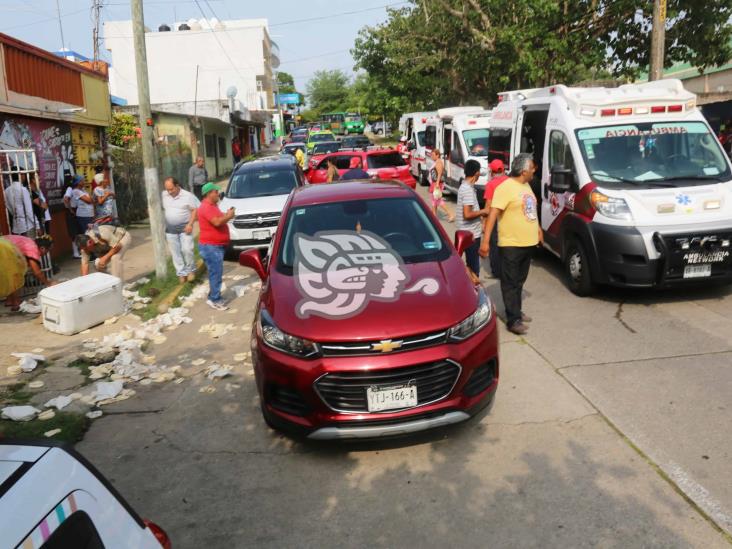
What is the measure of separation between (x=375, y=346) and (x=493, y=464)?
1.12m

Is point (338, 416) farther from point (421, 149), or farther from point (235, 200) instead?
point (421, 149)

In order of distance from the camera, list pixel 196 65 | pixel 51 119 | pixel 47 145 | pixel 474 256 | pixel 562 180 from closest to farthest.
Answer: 1. pixel 562 180
2. pixel 474 256
3. pixel 47 145
4. pixel 51 119
5. pixel 196 65

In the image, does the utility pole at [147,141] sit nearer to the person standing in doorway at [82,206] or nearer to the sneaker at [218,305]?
the sneaker at [218,305]

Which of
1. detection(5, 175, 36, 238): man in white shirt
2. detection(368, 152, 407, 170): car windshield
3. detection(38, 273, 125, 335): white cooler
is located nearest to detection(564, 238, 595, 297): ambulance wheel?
detection(38, 273, 125, 335): white cooler

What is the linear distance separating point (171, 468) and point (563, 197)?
6061 mm

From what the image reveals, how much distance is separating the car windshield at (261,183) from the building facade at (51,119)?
356cm

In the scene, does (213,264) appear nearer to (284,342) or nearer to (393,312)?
(284,342)

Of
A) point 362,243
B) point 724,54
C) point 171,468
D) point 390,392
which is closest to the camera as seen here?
point 390,392

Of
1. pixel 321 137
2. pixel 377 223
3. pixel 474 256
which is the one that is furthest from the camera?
pixel 321 137

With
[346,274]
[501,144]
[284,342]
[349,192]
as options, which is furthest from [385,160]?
[284,342]

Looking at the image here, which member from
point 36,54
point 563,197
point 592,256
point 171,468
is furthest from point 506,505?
point 36,54

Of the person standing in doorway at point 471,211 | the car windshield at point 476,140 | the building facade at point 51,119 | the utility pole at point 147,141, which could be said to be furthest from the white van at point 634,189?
the building facade at point 51,119

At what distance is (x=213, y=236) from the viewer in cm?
861

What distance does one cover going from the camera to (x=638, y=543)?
3.32 meters
